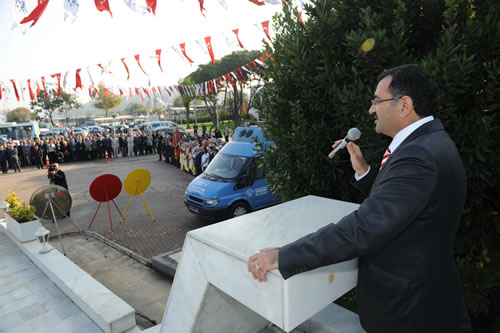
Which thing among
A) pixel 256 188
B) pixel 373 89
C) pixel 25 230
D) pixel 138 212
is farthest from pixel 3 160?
pixel 373 89

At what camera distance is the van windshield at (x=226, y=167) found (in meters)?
8.69

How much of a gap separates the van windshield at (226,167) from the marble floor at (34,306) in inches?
185

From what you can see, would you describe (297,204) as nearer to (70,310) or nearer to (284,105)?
(284,105)

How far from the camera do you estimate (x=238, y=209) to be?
855 cm

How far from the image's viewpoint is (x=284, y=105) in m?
3.56

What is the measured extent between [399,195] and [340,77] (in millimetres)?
2034

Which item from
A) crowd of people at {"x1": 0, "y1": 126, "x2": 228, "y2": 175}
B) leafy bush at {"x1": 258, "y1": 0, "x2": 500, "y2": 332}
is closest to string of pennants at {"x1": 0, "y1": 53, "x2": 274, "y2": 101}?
crowd of people at {"x1": 0, "y1": 126, "x2": 228, "y2": 175}

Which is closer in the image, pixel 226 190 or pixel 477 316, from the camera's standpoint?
pixel 477 316

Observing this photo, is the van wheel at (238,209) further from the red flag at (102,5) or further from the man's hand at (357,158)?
the man's hand at (357,158)

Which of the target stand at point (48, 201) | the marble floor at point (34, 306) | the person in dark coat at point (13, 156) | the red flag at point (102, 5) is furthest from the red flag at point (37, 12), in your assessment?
the person in dark coat at point (13, 156)

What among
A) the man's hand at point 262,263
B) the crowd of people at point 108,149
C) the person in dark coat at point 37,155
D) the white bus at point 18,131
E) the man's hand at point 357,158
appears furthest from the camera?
the white bus at point 18,131

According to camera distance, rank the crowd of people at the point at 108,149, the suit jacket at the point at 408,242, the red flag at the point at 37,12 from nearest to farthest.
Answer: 1. the suit jacket at the point at 408,242
2. the red flag at the point at 37,12
3. the crowd of people at the point at 108,149

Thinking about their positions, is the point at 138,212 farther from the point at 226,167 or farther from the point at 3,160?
the point at 3,160

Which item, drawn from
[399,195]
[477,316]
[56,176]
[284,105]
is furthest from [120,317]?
[56,176]
